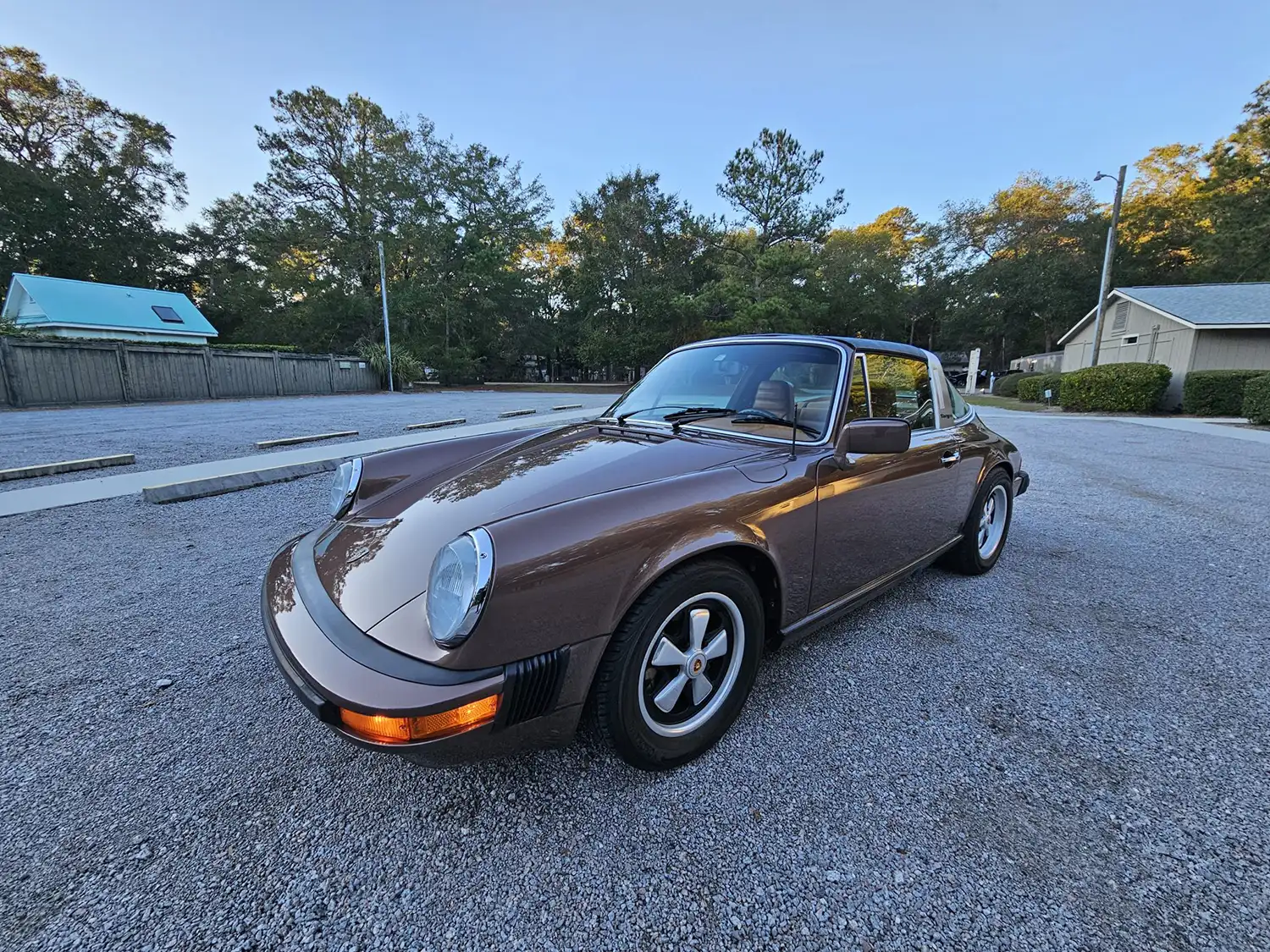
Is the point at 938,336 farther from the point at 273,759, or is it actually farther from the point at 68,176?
the point at 68,176

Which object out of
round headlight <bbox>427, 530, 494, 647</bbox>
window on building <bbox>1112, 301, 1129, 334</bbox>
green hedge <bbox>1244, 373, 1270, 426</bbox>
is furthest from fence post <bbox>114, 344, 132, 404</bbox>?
window on building <bbox>1112, 301, 1129, 334</bbox>

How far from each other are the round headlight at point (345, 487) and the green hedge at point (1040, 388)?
24.5 metres

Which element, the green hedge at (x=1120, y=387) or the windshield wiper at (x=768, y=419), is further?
the green hedge at (x=1120, y=387)

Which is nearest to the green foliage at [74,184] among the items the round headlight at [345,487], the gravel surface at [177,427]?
the gravel surface at [177,427]

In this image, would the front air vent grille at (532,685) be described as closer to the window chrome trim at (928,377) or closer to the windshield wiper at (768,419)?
the windshield wiper at (768,419)

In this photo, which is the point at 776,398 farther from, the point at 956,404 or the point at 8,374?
the point at 8,374

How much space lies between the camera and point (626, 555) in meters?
1.50

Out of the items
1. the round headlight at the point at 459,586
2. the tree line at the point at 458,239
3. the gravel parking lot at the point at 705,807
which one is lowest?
the gravel parking lot at the point at 705,807

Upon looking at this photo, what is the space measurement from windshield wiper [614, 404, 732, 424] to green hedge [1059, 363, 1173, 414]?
1930cm

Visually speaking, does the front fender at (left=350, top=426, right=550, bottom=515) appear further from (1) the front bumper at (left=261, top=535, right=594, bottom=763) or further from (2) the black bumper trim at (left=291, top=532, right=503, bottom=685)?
(1) the front bumper at (left=261, top=535, right=594, bottom=763)

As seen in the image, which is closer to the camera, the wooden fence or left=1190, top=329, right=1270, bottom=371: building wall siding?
the wooden fence

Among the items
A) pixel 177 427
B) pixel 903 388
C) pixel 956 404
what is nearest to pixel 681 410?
pixel 903 388

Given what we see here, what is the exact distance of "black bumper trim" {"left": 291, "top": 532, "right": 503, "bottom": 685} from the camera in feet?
4.25

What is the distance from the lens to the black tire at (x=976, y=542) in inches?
126
